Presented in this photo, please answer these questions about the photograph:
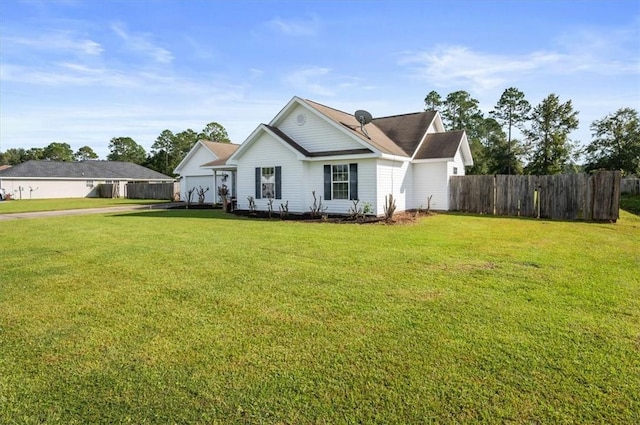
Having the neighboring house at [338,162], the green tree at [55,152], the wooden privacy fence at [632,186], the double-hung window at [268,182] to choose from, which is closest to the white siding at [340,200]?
the neighboring house at [338,162]

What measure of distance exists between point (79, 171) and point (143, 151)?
118 ft

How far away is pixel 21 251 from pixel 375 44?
1278 cm

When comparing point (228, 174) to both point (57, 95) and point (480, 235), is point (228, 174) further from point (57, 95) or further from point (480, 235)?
point (480, 235)

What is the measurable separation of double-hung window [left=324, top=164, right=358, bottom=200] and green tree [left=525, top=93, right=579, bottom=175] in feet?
101

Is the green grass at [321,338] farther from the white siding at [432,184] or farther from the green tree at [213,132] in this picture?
the green tree at [213,132]

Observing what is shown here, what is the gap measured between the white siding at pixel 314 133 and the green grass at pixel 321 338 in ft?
30.7

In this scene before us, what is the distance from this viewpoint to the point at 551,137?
38.5m

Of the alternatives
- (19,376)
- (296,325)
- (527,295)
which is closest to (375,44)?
(527,295)

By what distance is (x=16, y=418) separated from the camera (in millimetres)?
2512

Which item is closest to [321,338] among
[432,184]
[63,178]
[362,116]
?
[362,116]

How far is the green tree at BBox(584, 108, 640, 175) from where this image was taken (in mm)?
38562

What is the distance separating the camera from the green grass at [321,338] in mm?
2609

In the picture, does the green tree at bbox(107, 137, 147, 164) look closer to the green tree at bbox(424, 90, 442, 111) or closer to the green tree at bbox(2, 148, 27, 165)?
the green tree at bbox(2, 148, 27, 165)

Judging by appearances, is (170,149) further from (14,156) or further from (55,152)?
(14,156)
